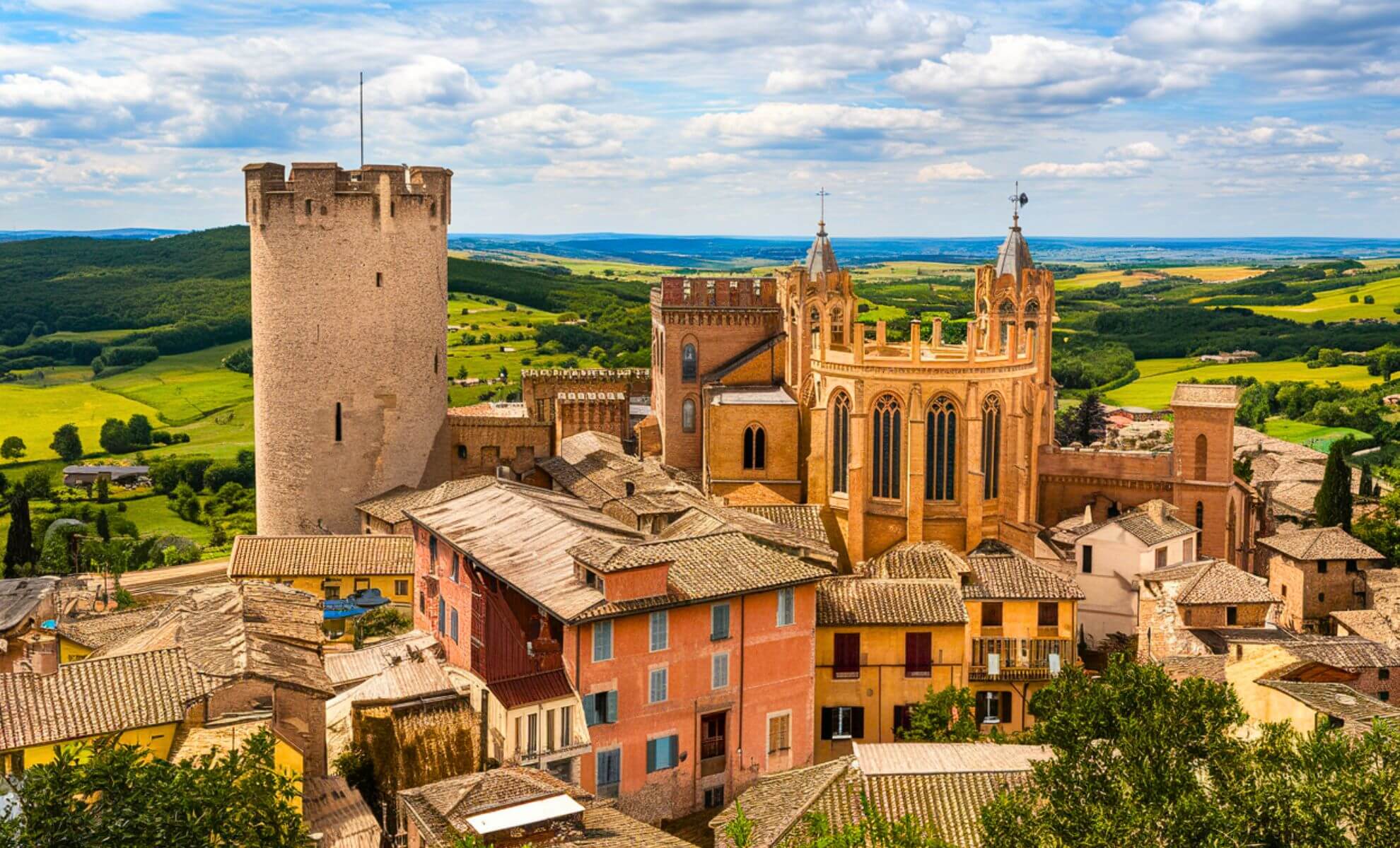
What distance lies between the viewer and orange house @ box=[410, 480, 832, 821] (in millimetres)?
35406

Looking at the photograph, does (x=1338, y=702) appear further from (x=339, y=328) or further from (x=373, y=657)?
(x=339, y=328)

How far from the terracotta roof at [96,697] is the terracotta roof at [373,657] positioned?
651 cm

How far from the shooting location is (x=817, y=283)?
6066 cm

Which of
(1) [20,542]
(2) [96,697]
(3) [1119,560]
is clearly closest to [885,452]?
(3) [1119,560]

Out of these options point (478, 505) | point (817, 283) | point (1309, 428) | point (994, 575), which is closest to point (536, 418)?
point (817, 283)

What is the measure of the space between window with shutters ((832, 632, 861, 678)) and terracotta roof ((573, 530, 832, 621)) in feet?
7.97

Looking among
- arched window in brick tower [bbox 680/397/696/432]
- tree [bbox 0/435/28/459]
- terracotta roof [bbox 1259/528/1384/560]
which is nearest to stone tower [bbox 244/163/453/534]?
arched window in brick tower [bbox 680/397/696/432]

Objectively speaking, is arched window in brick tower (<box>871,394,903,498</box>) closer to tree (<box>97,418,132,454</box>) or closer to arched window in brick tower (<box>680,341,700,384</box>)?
arched window in brick tower (<box>680,341,700,384</box>)

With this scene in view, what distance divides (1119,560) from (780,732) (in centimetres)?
1953

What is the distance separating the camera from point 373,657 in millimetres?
40812

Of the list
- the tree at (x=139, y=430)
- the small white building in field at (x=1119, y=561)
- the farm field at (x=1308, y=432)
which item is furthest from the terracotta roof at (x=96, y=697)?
the farm field at (x=1308, y=432)

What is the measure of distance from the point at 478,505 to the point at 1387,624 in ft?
106

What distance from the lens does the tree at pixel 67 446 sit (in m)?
116

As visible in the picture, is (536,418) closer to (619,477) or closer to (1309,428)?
(619,477)
